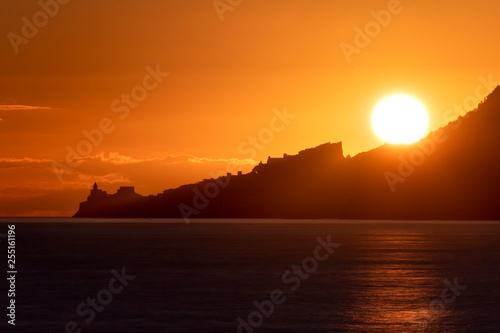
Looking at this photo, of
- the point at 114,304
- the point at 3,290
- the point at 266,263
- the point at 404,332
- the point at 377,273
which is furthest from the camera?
the point at 266,263

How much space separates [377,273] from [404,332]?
28.9 metres

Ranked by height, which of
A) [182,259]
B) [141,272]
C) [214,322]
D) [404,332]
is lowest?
[404,332]

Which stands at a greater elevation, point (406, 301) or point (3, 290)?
point (3, 290)

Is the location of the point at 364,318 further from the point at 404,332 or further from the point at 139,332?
the point at 139,332

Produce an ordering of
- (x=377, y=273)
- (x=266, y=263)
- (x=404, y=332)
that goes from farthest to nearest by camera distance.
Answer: (x=266, y=263), (x=377, y=273), (x=404, y=332)

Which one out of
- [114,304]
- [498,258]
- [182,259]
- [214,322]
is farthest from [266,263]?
[214,322]

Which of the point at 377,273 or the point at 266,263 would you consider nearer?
the point at 377,273

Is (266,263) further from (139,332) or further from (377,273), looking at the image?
(139,332)

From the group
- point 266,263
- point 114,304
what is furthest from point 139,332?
point 266,263

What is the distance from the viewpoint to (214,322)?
119ft

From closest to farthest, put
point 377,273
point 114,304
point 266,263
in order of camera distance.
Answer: point 114,304, point 377,273, point 266,263

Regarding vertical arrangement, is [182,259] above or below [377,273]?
above

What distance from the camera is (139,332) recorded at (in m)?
33.6

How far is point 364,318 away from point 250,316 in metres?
5.65
